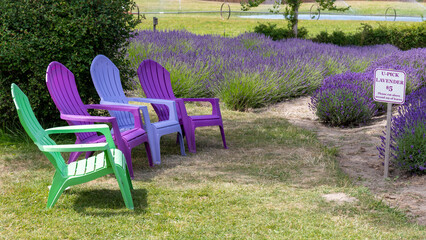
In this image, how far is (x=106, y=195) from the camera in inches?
171

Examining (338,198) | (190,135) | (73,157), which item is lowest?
(338,198)

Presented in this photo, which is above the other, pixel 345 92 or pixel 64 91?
pixel 64 91

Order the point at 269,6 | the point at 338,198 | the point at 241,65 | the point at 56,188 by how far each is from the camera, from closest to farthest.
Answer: the point at 56,188, the point at 338,198, the point at 241,65, the point at 269,6

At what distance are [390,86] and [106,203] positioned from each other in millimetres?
2791

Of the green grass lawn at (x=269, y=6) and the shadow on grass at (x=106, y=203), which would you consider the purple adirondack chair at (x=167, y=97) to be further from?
the green grass lawn at (x=269, y=6)

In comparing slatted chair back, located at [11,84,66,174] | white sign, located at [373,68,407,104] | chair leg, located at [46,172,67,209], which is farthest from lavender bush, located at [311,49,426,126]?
chair leg, located at [46,172,67,209]

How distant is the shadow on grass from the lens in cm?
396

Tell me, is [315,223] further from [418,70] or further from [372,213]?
[418,70]

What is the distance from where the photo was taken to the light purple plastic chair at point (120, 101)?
17.5 feet

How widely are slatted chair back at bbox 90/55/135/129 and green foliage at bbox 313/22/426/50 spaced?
1059 cm

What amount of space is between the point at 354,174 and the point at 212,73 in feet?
15.0

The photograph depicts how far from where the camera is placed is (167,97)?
635 cm

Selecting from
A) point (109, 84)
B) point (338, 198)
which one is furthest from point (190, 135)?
point (338, 198)

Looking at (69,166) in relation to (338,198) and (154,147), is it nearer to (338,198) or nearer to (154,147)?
(154,147)
